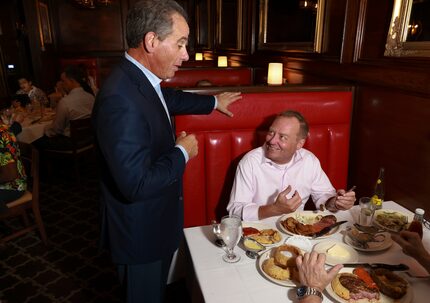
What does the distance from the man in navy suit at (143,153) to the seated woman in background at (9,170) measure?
4.91 feet

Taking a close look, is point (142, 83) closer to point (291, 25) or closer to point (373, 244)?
point (373, 244)

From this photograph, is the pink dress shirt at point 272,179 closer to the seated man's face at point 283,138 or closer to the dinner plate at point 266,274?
the seated man's face at point 283,138

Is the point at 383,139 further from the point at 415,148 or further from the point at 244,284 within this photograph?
the point at 244,284

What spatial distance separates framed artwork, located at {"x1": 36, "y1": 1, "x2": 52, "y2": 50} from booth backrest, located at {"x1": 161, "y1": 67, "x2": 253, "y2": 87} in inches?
173

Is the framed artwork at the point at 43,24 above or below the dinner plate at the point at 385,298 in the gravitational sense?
above

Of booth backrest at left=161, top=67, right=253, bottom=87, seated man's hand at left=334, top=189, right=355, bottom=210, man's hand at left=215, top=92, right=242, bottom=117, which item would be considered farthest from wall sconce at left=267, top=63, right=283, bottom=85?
seated man's hand at left=334, top=189, right=355, bottom=210

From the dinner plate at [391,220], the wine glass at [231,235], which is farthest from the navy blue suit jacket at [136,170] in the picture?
the dinner plate at [391,220]

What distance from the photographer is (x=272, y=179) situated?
76.7 inches

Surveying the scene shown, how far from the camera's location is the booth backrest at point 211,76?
3.92m

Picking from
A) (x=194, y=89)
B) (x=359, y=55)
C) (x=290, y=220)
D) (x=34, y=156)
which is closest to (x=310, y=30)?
(x=359, y=55)

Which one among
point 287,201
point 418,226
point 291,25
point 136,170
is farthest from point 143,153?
point 291,25

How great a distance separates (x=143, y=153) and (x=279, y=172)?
3.22 ft

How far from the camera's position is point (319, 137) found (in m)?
2.23

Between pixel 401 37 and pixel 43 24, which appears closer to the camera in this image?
pixel 401 37
